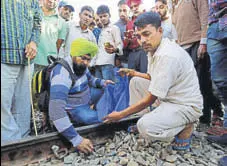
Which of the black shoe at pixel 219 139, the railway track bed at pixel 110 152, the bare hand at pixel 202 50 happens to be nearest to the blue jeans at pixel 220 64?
the black shoe at pixel 219 139

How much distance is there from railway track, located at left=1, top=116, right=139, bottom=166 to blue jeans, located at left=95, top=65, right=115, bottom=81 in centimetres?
106

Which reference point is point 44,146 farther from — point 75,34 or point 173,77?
point 75,34

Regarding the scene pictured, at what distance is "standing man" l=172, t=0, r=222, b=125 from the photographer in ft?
10.6

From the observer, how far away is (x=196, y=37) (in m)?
3.30

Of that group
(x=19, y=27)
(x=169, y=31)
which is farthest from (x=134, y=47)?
(x=19, y=27)

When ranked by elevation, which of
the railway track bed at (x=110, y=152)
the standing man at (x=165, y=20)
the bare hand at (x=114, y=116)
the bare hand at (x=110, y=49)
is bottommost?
the railway track bed at (x=110, y=152)

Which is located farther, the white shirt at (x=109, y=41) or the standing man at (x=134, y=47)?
the white shirt at (x=109, y=41)

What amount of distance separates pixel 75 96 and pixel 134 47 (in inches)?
56.3

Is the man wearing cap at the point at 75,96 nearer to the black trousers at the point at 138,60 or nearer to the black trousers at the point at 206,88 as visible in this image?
the black trousers at the point at 138,60

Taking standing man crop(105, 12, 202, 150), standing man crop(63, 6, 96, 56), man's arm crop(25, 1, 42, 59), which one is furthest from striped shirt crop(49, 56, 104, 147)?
standing man crop(63, 6, 96, 56)

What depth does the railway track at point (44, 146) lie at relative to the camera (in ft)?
6.33

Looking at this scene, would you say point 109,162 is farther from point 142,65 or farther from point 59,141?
point 142,65

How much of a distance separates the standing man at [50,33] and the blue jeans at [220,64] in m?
2.08

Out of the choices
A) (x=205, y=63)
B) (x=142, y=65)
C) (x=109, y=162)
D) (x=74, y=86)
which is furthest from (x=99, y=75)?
(x=109, y=162)
